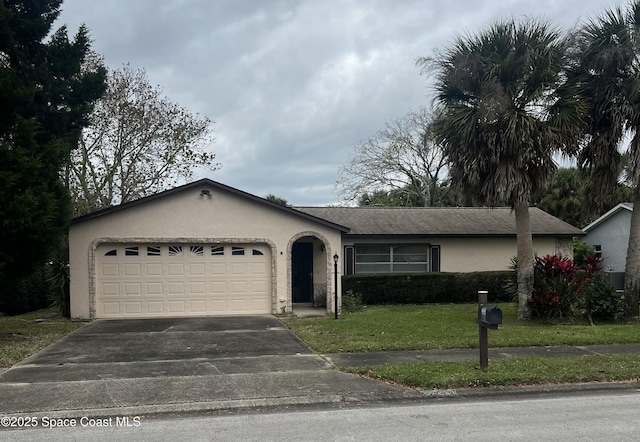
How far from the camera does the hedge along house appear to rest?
1487cm

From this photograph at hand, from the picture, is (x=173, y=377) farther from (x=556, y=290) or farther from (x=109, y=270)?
(x=556, y=290)

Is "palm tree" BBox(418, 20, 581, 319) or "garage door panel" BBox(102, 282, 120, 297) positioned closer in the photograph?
"palm tree" BBox(418, 20, 581, 319)

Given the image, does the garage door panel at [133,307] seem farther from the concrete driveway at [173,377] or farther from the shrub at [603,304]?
the shrub at [603,304]

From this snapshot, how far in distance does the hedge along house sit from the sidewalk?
6.80 meters

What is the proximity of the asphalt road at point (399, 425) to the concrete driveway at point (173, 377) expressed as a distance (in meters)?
0.43

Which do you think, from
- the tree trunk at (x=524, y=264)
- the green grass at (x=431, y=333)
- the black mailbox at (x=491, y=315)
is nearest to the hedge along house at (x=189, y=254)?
the green grass at (x=431, y=333)

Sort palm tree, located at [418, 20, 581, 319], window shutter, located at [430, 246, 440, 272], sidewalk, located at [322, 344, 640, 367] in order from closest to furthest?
sidewalk, located at [322, 344, 640, 367]
palm tree, located at [418, 20, 581, 319]
window shutter, located at [430, 246, 440, 272]

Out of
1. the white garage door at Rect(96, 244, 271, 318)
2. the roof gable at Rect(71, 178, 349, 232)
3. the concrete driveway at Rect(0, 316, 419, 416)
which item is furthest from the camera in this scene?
the white garage door at Rect(96, 244, 271, 318)

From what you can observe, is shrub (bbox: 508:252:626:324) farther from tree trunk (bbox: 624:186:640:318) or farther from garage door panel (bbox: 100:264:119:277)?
garage door panel (bbox: 100:264:119:277)

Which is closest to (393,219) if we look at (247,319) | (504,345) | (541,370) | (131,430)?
(247,319)

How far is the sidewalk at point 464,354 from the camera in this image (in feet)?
29.2

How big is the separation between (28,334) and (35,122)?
195 inches

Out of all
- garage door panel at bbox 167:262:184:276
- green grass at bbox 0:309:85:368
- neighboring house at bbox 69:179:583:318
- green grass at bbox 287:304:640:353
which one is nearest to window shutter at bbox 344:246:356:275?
neighboring house at bbox 69:179:583:318

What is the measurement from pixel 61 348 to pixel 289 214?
770 centimetres
